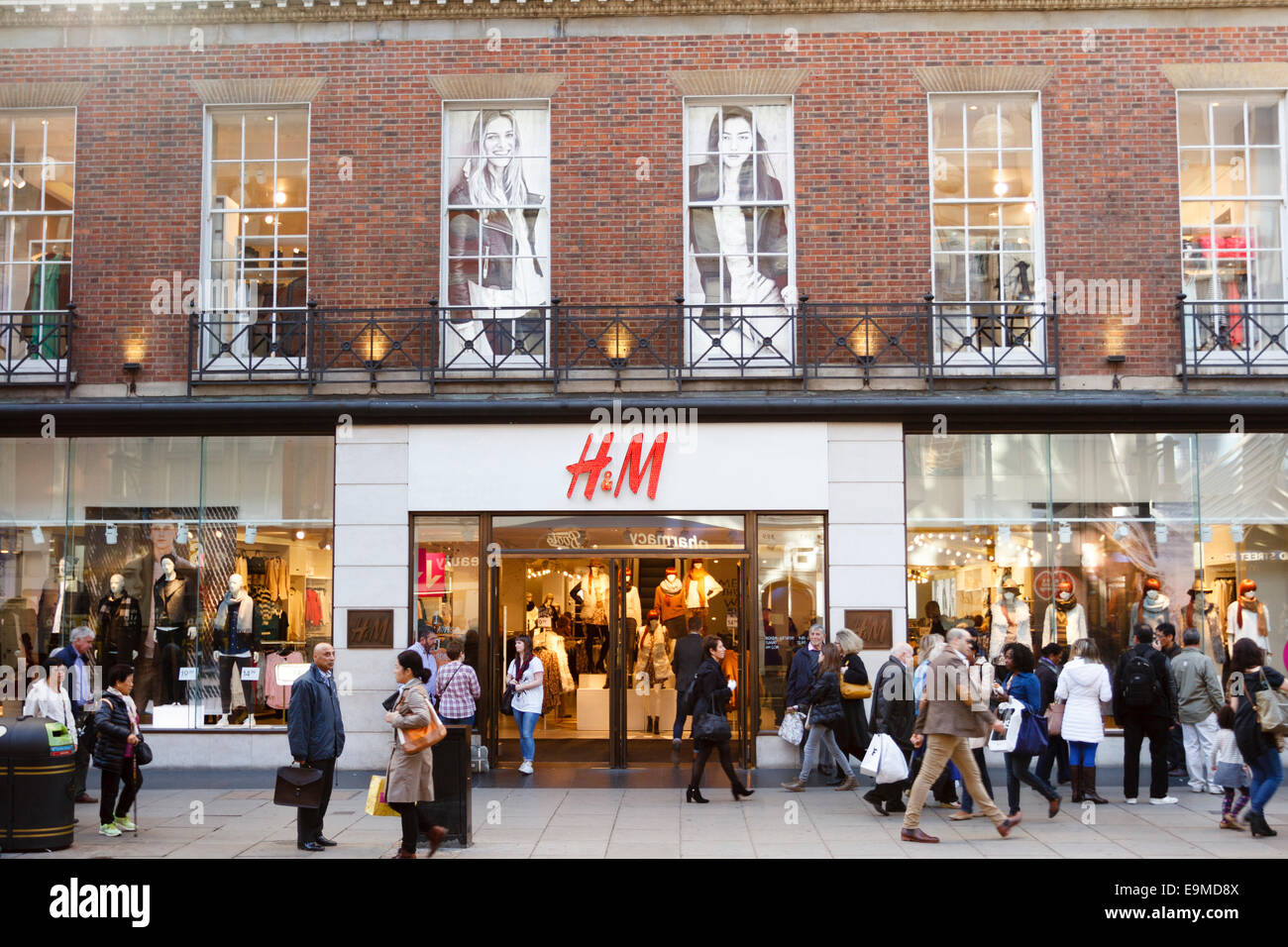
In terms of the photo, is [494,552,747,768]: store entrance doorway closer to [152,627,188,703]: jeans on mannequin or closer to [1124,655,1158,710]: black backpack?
[152,627,188,703]: jeans on mannequin

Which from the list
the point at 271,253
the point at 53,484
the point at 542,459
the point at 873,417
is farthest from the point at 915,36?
the point at 53,484

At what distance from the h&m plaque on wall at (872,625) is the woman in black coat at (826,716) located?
3.14ft

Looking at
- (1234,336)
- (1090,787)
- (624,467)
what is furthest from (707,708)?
(1234,336)

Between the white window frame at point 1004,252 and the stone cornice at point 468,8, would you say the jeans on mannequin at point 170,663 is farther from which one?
the white window frame at point 1004,252

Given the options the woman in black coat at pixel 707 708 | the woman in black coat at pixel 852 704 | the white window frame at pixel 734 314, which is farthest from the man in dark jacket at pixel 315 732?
the white window frame at pixel 734 314

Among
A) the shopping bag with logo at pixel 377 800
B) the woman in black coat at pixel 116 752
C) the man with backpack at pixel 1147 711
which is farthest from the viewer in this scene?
the man with backpack at pixel 1147 711

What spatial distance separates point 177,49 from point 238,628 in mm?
7474

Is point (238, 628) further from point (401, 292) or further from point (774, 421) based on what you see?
point (774, 421)

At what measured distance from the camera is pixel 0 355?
52.0 ft

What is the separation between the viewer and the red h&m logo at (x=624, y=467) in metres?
14.9

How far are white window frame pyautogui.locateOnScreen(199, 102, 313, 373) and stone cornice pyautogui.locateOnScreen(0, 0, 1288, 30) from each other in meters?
1.16

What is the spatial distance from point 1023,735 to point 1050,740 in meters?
1.49

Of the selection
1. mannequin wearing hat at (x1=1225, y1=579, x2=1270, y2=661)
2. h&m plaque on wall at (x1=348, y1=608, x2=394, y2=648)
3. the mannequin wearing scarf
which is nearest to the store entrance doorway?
h&m plaque on wall at (x1=348, y1=608, x2=394, y2=648)

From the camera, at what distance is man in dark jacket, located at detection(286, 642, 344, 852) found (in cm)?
1064
